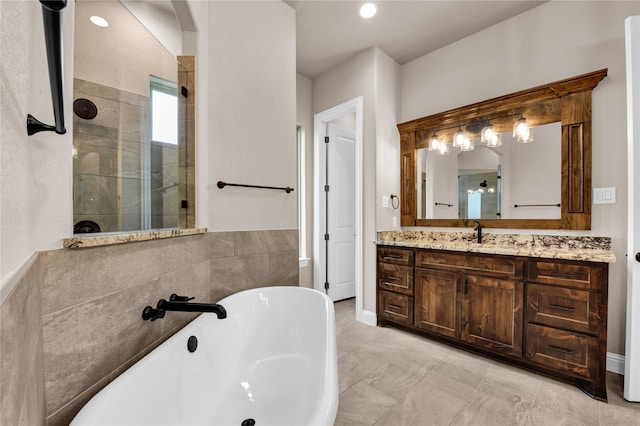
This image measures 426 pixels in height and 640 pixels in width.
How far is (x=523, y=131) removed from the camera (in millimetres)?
2396

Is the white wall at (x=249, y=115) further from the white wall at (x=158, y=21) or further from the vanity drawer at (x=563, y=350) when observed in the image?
the vanity drawer at (x=563, y=350)

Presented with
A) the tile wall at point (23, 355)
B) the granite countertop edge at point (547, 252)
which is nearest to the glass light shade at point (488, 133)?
the granite countertop edge at point (547, 252)

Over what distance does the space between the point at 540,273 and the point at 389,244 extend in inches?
47.4

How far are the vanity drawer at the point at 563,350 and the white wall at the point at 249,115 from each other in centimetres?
195

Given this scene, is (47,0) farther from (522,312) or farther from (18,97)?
(522,312)

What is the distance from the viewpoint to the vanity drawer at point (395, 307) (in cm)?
261

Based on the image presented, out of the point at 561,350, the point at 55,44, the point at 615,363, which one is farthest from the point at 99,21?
the point at 615,363

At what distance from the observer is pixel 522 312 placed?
1.97 meters

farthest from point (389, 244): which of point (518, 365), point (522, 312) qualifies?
point (518, 365)

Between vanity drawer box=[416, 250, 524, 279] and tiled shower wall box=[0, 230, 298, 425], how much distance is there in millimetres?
1949

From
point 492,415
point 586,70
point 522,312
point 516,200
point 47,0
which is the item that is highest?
point 586,70

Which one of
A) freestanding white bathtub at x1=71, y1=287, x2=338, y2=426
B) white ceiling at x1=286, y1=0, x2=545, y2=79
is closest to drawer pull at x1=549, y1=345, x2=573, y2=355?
freestanding white bathtub at x1=71, y1=287, x2=338, y2=426

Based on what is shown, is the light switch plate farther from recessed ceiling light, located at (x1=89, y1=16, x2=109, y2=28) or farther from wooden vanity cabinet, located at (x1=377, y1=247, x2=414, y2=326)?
recessed ceiling light, located at (x1=89, y1=16, x2=109, y2=28)

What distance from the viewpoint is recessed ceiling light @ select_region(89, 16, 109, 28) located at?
4.86 ft
